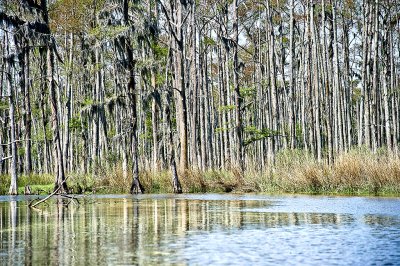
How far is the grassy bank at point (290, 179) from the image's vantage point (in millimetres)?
18969

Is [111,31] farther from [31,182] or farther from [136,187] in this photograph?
[31,182]

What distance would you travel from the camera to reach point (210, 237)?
9195mm

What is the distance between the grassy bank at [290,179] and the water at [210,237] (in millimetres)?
4278

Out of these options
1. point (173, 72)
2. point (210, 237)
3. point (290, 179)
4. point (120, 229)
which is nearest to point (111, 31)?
point (290, 179)

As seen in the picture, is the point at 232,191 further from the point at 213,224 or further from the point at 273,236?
the point at 273,236

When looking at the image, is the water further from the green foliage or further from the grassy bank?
the green foliage

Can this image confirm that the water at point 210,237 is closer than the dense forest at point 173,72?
Yes

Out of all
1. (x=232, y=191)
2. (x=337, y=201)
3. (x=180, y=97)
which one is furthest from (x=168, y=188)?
(x=337, y=201)

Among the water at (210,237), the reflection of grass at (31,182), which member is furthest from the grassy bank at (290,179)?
the water at (210,237)

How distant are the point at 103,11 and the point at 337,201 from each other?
15.1 meters

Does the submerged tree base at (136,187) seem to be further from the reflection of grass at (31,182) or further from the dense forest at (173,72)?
the reflection of grass at (31,182)

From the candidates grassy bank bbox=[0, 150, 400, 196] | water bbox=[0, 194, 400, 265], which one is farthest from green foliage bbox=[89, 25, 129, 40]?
water bbox=[0, 194, 400, 265]

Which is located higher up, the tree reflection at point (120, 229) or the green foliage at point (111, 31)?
the green foliage at point (111, 31)

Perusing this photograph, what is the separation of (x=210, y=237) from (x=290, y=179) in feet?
43.2
